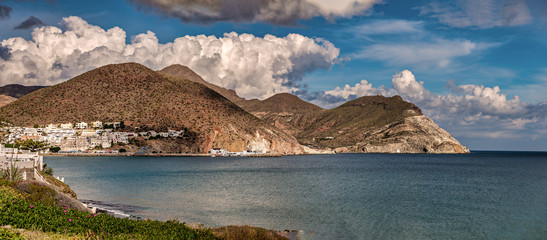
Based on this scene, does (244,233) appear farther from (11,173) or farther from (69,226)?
(11,173)

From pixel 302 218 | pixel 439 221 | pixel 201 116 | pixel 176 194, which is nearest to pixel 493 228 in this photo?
pixel 439 221

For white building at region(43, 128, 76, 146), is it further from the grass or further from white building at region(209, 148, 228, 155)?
the grass

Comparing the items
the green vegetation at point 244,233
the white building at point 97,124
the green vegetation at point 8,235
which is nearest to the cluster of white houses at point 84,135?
the white building at point 97,124

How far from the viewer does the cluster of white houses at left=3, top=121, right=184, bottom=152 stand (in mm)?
160750

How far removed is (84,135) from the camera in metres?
168

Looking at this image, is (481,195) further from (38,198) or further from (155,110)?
(155,110)

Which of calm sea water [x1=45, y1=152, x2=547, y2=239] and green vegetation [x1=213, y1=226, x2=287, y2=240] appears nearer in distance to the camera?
green vegetation [x1=213, y1=226, x2=287, y2=240]

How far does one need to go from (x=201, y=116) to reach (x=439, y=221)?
6630 inches

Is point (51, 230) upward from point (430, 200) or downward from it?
upward

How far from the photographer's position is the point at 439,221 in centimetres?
3406

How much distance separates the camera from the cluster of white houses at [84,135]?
6329 inches

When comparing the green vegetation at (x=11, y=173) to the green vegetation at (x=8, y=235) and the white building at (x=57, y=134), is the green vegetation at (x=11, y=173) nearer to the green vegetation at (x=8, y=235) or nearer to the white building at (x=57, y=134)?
the green vegetation at (x=8, y=235)

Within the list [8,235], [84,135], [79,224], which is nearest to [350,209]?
[79,224]

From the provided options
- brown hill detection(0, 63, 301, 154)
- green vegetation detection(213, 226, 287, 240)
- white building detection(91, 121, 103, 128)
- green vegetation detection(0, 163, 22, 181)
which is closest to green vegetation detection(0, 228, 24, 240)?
green vegetation detection(213, 226, 287, 240)
